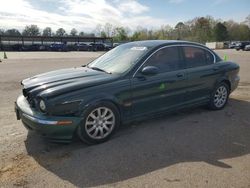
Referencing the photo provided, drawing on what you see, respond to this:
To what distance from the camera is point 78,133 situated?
167 inches

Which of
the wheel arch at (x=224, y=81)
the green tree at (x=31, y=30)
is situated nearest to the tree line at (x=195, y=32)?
the green tree at (x=31, y=30)

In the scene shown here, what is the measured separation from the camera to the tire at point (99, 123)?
4253 mm

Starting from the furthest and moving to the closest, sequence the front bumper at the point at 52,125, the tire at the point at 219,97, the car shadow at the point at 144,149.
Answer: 1. the tire at the point at 219,97
2. the front bumper at the point at 52,125
3. the car shadow at the point at 144,149

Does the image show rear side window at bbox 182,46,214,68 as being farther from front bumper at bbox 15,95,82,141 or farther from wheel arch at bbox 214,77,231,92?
front bumper at bbox 15,95,82,141

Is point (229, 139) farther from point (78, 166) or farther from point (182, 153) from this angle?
point (78, 166)

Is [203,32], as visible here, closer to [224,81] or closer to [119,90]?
[224,81]

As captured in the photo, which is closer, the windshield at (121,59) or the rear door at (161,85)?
the rear door at (161,85)

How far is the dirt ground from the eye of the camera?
3406 millimetres

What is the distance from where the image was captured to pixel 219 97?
6438 millimetres

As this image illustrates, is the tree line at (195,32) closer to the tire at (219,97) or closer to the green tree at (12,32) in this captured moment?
the green tree at (12,32)

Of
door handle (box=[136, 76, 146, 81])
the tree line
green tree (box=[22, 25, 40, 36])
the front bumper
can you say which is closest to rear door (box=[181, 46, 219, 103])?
door handle (box=[136, 76, 146, 81])

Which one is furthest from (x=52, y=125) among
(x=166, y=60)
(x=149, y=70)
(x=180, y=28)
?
(x=180, y=28)

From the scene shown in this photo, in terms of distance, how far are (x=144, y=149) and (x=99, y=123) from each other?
2.66ft

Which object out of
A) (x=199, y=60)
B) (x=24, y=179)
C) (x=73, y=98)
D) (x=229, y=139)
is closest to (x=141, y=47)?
(x=199, y=60)
